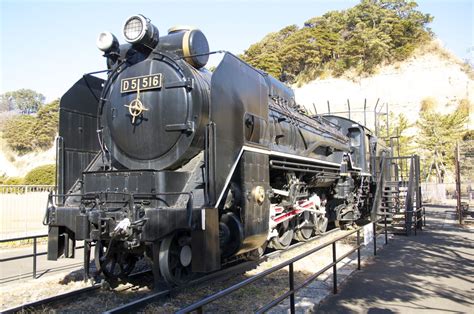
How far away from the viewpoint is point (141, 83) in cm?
552

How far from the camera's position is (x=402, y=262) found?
7.58m

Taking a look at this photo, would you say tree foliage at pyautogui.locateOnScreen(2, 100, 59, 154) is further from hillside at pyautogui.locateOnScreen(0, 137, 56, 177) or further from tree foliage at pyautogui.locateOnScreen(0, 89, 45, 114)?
tree foliage at pyautogui.locateOnScreen(0, 89, 45, 114)

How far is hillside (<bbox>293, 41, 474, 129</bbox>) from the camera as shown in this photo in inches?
1916

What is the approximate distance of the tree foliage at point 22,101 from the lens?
96.1 metres

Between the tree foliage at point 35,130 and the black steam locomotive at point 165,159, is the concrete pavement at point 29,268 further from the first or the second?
the tree foliage at point 35,130

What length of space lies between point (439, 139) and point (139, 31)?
34.8 m

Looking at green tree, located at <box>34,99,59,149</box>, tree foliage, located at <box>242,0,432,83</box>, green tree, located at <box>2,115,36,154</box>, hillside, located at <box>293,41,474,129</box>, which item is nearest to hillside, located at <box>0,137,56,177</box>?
green tree, located at <box>2,115,36,154</box>

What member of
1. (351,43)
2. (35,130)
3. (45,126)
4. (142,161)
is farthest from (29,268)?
(351,43)

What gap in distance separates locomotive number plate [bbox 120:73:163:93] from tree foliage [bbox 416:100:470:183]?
3418 cm

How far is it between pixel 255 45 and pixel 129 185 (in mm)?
67847

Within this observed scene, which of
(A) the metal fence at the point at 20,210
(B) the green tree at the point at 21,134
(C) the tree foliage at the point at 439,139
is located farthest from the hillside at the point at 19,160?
(C) the tree foliage at the point at 439,139

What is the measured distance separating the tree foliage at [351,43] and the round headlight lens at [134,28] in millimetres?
51898

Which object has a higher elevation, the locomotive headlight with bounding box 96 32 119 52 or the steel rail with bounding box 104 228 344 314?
the locomotive headlight with bounding box 96 32 119 52

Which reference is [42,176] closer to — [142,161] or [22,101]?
[142,161]
